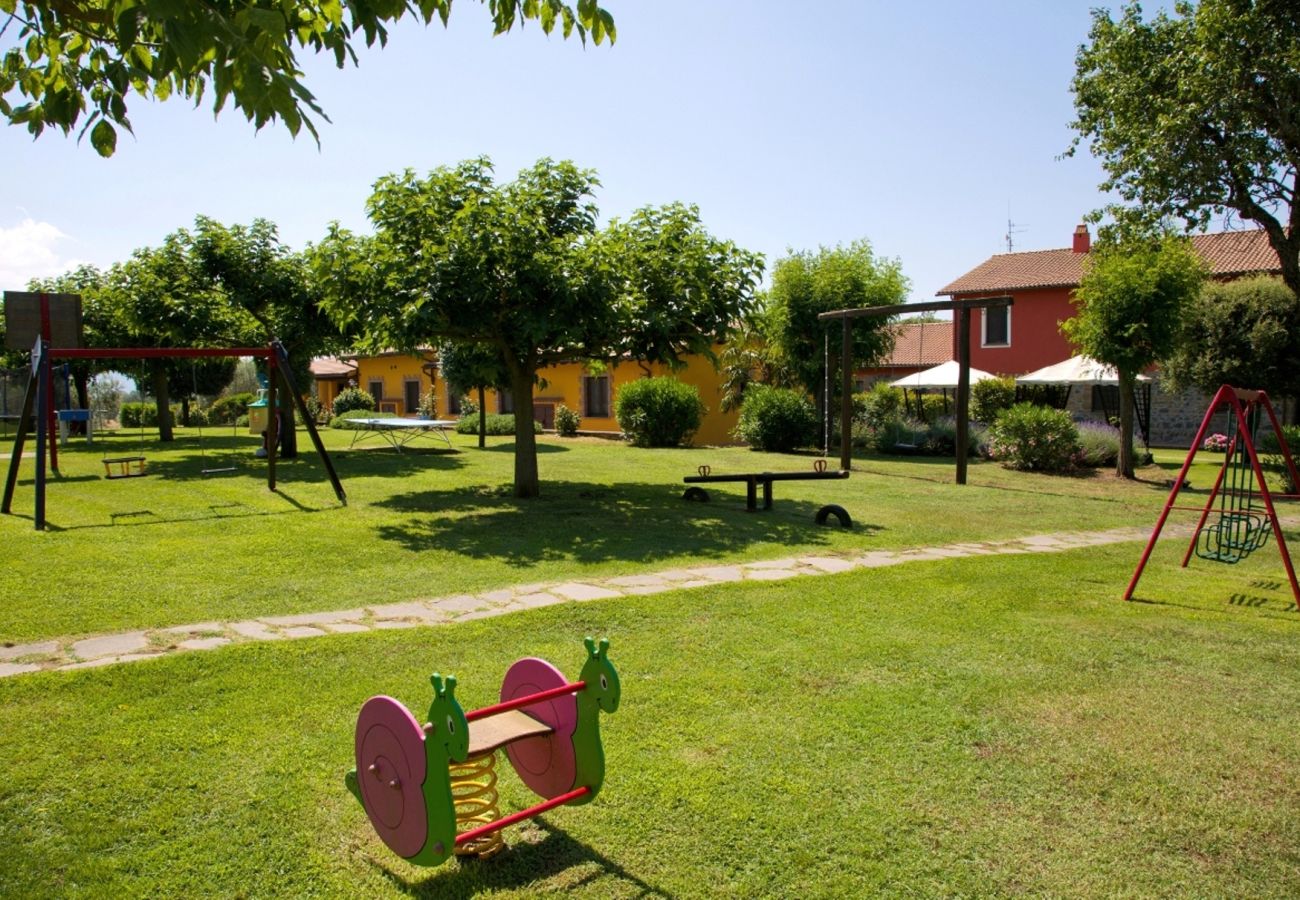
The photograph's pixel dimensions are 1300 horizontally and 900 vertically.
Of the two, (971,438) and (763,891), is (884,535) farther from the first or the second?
(971,438)

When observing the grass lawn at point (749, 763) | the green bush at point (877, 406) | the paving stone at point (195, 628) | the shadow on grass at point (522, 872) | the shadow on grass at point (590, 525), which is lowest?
A: the shadow on grass at point (522, 872)

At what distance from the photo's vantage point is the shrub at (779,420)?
21656mm

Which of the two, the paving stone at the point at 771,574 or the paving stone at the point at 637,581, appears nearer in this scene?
the paving stone at the point at 637,581

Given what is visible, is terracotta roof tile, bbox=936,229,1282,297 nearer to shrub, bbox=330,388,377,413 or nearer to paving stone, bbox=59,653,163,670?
shrub, bbox=330,388,377,413

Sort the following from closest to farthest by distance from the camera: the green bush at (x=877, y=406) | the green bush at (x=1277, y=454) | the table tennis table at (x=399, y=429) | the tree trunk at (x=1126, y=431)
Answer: the green bush at (x=1277, y=454) → the tree trunk at (x=1126, y=431) → the table tennis table at (x=399, y=429) → the green bush at (x=877, y=406)

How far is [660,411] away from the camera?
22766mm

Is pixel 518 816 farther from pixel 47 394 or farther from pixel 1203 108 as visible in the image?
pixel 1203 108

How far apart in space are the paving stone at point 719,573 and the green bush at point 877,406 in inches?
630

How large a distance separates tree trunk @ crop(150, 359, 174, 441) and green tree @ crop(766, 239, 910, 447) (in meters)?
14.7

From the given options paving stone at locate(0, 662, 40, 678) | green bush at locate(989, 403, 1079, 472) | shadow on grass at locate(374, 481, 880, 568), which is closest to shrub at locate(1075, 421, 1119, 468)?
green bush at locate(989, 403, 1079, 472)

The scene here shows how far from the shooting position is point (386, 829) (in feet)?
9.69

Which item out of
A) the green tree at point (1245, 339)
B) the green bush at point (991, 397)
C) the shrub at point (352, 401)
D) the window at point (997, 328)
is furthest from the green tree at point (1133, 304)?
the shrub at point (352, 401)

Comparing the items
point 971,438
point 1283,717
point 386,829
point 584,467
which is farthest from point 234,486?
point 971,438

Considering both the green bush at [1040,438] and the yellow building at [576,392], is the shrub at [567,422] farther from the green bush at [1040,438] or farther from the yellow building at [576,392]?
the green bush at [1040,438]
